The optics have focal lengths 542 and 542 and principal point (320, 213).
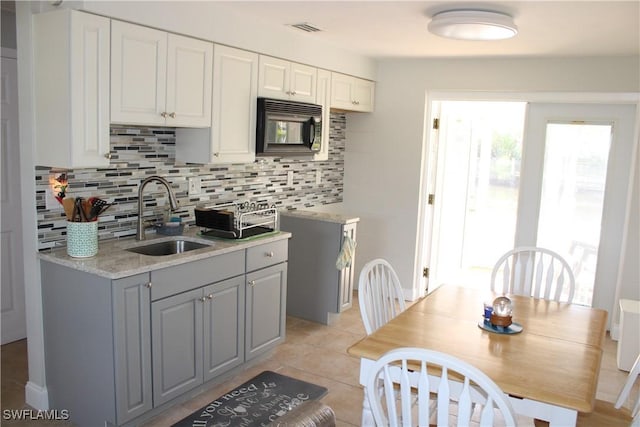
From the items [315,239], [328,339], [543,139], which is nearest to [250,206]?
[315,239]

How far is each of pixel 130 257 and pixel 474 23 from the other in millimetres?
2163

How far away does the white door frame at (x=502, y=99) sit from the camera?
4.17 m

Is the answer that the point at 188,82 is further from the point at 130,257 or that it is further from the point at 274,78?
the point at 130,257

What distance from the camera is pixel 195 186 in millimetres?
3645

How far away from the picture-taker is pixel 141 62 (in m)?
2.76

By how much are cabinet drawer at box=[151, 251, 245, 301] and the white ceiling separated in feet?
4.76

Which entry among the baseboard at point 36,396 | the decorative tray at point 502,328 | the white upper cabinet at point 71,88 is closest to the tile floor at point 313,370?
the baseboard at point 36,396

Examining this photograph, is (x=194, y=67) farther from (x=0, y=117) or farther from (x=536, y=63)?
(x=536, y=63)

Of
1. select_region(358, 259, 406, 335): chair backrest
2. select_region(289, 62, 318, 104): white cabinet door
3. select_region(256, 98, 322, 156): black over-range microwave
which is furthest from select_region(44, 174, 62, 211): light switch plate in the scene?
select_region(289, 62, 318, 104): white cabinet door

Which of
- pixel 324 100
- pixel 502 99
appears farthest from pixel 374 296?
pixel 502 99

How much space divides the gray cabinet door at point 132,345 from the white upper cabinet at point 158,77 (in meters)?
0.85

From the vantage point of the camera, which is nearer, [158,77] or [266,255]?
[158,77]

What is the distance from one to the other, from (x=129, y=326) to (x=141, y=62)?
132 centimetres

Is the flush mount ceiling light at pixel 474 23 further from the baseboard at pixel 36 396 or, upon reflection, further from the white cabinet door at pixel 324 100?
the baseboard at pixel 36 396
